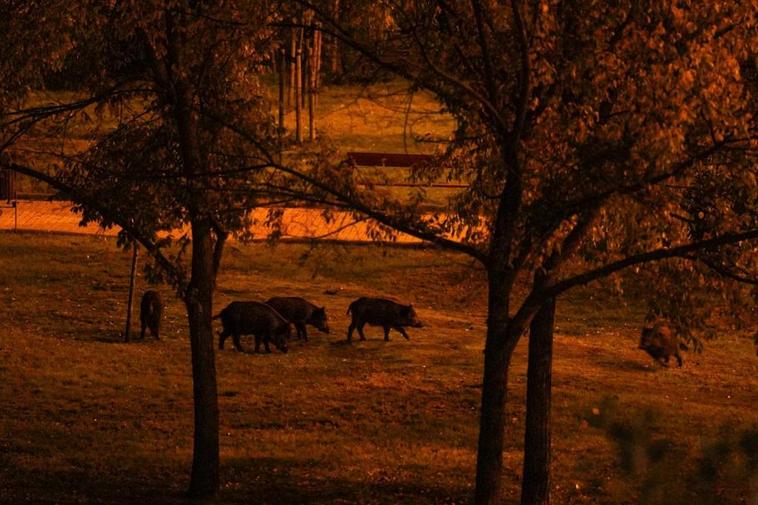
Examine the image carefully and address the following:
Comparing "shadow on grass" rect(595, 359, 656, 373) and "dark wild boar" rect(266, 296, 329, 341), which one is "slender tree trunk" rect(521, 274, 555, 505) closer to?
"shadow on grass" rect(595, 359, 656, 373)

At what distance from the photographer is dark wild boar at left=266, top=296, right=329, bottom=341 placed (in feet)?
71.1

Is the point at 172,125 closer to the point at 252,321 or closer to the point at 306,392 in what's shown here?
the point at 306,392

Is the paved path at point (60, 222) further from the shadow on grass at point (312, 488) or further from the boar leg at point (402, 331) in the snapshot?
the shadow on grass at point (312, 488)

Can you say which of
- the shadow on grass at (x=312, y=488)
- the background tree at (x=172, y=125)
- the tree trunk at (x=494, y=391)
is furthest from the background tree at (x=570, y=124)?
the shadow on grass at (x=312, y=488)

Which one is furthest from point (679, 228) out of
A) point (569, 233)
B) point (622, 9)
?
point (622, 9)

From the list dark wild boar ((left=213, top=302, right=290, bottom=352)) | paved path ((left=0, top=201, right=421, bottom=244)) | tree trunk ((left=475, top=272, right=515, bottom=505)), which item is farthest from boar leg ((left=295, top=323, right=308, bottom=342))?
tree trunk ((left=475, top=272, right=515, bottom=505))

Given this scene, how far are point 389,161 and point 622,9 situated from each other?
26.2 m

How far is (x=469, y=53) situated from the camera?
12.1 metres

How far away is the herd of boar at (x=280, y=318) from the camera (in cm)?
2052

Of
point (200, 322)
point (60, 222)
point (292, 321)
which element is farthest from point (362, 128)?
point (200, 322)

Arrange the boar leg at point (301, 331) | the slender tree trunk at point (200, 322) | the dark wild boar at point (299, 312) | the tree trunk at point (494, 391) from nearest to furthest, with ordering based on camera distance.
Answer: the tree trunk at point (494, 391) → the slender tree trunk at point (200, 322) → the dark wild boar at point (299, 312) → the boar leg at point (301, 331)

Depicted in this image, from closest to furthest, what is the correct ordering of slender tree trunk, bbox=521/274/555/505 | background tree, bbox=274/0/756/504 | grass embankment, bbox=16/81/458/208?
background tree, bbox=274/0/756/504 < grass embankment, bbox=16/81/458/208 < slender tree trunk, bbox=521/274/555/505

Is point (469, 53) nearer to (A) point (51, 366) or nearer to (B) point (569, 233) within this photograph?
(B) point (569, 233)

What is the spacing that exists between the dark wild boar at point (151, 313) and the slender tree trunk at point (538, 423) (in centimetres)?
872
